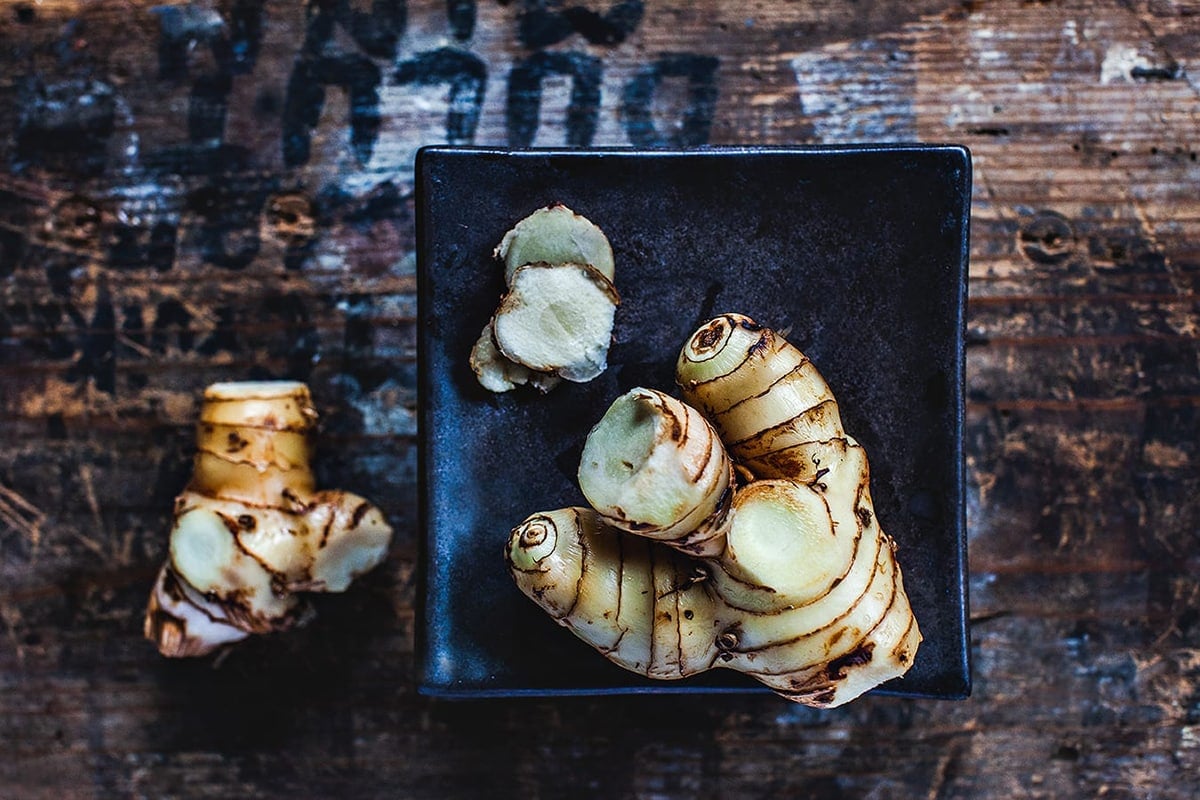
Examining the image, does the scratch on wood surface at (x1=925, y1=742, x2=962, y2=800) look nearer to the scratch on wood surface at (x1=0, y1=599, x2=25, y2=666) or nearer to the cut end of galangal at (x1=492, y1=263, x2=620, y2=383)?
the cut end of galangal at (x1=492, y1=263, x2=620, y2=383)

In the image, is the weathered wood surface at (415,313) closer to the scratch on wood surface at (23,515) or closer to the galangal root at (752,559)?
the scratch on wood surface at (23,515)

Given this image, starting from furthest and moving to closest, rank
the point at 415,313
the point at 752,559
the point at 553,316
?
the point at 415,313
the point at 553,316
the point at 752,559

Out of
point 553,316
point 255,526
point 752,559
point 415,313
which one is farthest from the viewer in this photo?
point 415,313

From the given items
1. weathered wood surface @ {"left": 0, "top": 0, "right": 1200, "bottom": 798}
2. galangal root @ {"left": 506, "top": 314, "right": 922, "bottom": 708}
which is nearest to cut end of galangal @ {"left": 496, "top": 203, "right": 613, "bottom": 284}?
galangal root @ {"left": 506, "top": 314, "right": 922, "bottom": 708}

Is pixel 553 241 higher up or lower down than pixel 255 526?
higher up

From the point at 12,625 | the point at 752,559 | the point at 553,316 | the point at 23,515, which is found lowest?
the point at 12,625

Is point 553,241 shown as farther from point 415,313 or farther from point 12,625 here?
point 12,625

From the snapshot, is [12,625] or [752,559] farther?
[12,625]

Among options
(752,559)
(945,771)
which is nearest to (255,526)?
(752,559)
